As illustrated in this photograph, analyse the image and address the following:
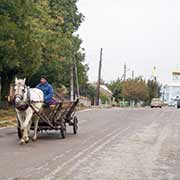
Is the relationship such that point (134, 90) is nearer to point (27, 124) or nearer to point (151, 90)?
point (151, 90)

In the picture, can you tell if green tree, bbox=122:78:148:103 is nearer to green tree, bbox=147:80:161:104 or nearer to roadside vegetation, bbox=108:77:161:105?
roadside vegetation, bbox=108:77:161:105

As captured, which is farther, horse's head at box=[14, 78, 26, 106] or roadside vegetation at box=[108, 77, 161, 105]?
roadside vegetation at box=[108, 77, 161, 105]

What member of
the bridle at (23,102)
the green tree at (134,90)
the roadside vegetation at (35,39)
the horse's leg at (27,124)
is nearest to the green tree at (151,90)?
the green tree at (134,90)

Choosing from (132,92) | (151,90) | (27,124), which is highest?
(151,90)

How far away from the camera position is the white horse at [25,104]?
650 inches

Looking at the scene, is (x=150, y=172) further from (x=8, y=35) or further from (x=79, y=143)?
(x=8, y=35)

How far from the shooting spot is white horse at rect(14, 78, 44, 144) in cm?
1650

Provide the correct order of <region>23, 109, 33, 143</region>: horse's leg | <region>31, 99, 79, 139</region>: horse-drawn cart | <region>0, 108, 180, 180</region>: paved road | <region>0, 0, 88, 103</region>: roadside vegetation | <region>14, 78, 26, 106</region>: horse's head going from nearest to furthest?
<region>0, 108, 180, 180</region>: paved road
<region>14, 78, 26, 106</region>: horse's head
<region>23, 109, 33, 143</region>: horse's leg
<region>31, 99, 79, 139</region>: horse-drawn cart
<region>0, 0, 88, 103</region>: roadside vegetation

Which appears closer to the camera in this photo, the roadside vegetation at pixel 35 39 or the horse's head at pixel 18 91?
the horse's head at pixel 18 91

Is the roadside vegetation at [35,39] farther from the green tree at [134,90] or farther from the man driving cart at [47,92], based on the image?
the green tree at [134,90]

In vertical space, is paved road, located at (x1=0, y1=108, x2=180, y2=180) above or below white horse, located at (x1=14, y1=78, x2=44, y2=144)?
below

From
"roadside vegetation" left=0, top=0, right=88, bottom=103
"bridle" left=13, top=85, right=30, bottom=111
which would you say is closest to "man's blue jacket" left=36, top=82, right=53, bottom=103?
"bridle" left=13, top=85, right=30, bottom=111

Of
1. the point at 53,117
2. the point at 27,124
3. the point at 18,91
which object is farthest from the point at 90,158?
→ the point at 53,117

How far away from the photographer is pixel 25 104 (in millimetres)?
16875
